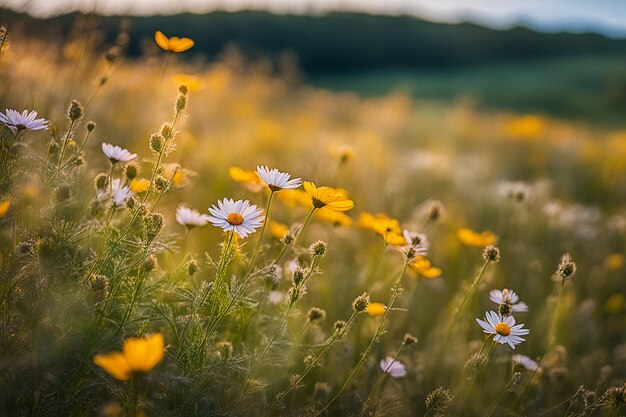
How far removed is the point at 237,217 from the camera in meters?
1.25

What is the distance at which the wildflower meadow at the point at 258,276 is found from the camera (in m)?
1.22

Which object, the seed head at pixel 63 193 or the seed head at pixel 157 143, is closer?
the seed head at pixel 157 143

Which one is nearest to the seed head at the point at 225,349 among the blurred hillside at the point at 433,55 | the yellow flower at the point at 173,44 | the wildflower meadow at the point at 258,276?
the wildflower meadow at the point at 258,276

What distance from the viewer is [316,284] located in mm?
2221

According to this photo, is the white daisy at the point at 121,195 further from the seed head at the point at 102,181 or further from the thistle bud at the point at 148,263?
the thistle bud at the point at 148,263

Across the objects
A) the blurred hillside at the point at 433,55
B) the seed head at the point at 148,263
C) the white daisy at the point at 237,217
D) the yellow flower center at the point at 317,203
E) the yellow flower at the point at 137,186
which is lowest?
the blurred hillside at the point at 433,55

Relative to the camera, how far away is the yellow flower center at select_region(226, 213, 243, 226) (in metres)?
1.24

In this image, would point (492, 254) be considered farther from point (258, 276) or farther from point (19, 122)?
point (19, 122)

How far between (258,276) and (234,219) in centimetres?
21

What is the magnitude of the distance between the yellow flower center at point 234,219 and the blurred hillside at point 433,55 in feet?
66.6

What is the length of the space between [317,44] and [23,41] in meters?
28.7

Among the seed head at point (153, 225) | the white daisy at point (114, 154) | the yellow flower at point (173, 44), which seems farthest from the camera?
the yellow flower at point (173, 44)

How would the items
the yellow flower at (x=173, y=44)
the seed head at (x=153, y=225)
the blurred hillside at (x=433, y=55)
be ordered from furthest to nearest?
the blurred hillside at (x=433, y=55) < the yellow flower at (x=173, y=44) < the seed head at (x=153, y=225)

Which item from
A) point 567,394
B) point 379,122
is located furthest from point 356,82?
point 567,394
